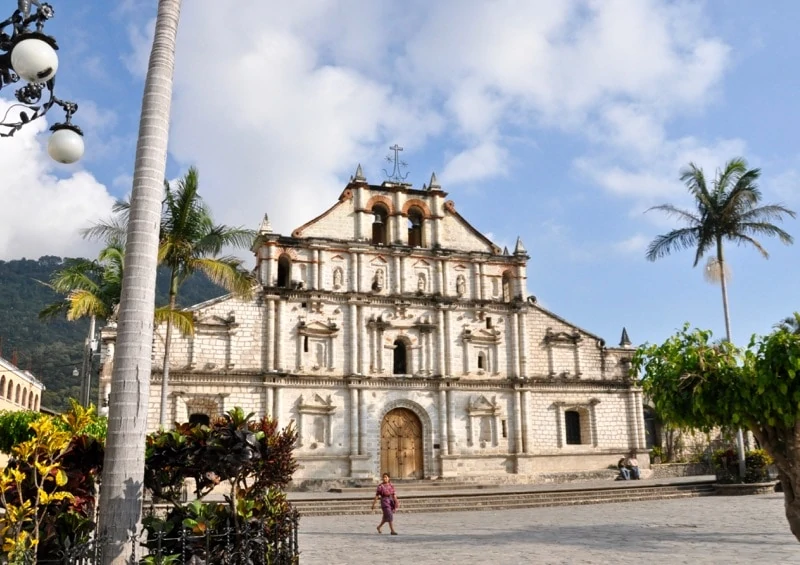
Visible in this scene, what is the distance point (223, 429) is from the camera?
889 cm

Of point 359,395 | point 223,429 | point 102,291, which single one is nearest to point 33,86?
point 223,429

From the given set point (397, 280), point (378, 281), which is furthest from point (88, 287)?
point (397, 280)

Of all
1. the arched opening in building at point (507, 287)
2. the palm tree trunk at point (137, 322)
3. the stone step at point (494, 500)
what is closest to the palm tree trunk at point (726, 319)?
the stone step at point (494, 500)

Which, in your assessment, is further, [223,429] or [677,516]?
[677,516]

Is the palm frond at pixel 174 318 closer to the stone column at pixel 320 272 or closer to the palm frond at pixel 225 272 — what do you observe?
the palm frond at pixel 225 272

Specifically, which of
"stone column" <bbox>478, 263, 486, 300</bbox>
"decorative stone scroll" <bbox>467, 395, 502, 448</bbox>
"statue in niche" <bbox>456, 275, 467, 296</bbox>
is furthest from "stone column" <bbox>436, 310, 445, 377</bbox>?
"stone column" <bbox>478, 263, 486, 300</bbox>

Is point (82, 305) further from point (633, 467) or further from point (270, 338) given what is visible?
point (633, 467)

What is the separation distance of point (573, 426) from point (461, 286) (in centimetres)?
865

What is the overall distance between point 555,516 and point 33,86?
17.8m

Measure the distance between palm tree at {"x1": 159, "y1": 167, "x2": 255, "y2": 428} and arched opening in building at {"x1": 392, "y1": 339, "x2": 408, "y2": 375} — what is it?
1112cm

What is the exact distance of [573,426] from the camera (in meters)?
33.5

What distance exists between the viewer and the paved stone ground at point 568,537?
488 inches

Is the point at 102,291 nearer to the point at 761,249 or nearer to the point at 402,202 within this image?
the point at 402,202

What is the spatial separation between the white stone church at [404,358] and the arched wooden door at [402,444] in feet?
0.15
